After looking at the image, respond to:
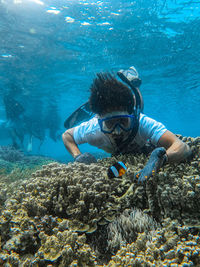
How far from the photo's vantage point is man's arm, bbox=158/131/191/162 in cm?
308

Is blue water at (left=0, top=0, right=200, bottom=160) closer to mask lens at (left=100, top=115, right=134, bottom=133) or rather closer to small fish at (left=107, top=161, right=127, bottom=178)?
mask lens at (left=100, top=115, right=134, bottom=133)

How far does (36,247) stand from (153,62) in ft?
66.2

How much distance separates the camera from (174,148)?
315 centimetres

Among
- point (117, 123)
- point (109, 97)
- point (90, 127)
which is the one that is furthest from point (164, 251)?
point (90, 127)

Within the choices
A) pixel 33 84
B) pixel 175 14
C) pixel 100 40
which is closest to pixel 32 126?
pixel 33 84

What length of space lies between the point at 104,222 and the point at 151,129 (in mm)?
2185

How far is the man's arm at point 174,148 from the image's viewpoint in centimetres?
308

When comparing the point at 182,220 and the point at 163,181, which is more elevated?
the point at 163,181

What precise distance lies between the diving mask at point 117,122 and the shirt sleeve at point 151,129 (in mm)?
387

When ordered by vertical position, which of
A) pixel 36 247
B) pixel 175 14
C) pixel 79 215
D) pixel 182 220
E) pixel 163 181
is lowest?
pixel 36 247

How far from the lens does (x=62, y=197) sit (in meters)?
2.73

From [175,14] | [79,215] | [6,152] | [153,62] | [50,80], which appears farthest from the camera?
[50,80]

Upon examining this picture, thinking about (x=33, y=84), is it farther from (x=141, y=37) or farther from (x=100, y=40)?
(x=141, y=37)

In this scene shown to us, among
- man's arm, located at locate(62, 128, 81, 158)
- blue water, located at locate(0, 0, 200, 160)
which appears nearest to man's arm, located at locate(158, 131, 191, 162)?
man's arm, located at locate(62, 128, 81, 158)
